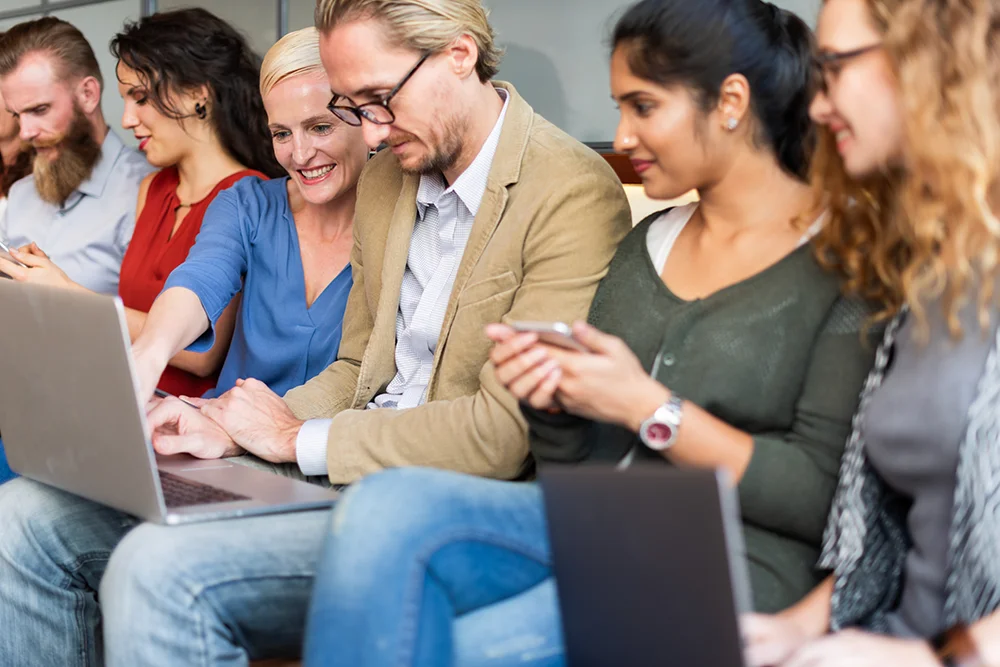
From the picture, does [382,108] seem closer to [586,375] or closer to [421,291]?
[421,291]

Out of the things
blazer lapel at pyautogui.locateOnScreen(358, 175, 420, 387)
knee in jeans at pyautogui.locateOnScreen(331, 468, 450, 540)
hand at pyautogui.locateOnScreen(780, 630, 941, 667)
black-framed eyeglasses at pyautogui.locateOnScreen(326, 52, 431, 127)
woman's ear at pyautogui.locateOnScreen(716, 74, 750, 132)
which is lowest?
blazer lapel at pyautogui.locateOnScreen(358, 175, 420, 387)

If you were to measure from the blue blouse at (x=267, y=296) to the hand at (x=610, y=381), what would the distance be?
96 centimetres

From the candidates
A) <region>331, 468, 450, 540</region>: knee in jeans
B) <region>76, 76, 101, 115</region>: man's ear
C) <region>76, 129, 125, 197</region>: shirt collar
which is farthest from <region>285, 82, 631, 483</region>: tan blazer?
<region>76, 76, 101, 115</region>: man's ear

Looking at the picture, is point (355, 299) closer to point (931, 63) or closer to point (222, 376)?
A: point (222, 376)

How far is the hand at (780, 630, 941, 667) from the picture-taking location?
3.32ft

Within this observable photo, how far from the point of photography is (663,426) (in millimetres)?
1274

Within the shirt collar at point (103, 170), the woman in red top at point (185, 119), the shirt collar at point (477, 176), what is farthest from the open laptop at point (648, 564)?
the shirt collar at point (103, 170)

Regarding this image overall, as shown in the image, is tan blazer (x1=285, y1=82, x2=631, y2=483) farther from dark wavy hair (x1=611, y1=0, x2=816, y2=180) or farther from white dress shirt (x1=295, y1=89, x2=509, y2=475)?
dark wavy hair (x1=611, y1=0, x2=816, y2=180)

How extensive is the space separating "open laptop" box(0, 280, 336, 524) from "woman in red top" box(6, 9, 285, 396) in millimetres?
887

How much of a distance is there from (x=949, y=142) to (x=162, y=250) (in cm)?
190

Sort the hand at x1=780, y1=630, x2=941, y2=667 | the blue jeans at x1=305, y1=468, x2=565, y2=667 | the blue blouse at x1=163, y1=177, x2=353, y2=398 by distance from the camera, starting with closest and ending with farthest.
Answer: the hand at x1=780, y1=630, x2=941, y2=667, the blue jeans at x1=305, y1=468, x2=565, y2=667, the blue blouse at x1=163, y1=177, x2=353, y2=398

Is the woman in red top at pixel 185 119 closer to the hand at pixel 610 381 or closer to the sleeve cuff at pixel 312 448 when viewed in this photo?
the sleeve cuff at pixel 312 448

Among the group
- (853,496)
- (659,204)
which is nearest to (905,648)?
(853,496)

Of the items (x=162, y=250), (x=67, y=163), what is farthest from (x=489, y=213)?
(x=67, y=163)
